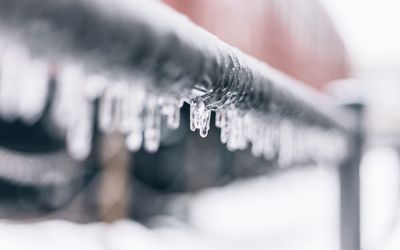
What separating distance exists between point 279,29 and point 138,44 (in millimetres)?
3196

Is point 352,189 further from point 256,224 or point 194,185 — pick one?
point 194,185

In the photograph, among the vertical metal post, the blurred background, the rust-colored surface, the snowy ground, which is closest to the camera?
the vertical metal post

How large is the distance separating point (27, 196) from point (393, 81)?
226 cm

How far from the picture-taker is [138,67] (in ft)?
0.60

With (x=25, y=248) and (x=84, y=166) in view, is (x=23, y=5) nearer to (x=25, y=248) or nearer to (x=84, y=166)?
(x=25, y=248)

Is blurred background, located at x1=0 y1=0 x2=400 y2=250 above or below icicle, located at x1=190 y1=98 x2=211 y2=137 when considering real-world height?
above

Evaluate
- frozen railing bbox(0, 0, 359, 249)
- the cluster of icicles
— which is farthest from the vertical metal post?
frozen railing bbox(0, 0, 359, 249)

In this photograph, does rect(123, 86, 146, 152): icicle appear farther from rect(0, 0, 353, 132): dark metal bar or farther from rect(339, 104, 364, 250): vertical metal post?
rect(339, 104, 364, 250): vertical metal post

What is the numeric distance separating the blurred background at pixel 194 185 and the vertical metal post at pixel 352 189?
2.21 ft

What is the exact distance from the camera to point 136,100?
22cm

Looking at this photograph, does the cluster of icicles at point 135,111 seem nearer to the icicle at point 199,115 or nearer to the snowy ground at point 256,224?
the icicle at point 199,115

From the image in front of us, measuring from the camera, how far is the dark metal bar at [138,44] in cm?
13

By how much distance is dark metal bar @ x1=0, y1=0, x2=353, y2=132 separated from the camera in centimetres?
13

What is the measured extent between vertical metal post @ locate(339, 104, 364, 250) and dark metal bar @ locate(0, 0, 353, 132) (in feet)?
1.86
